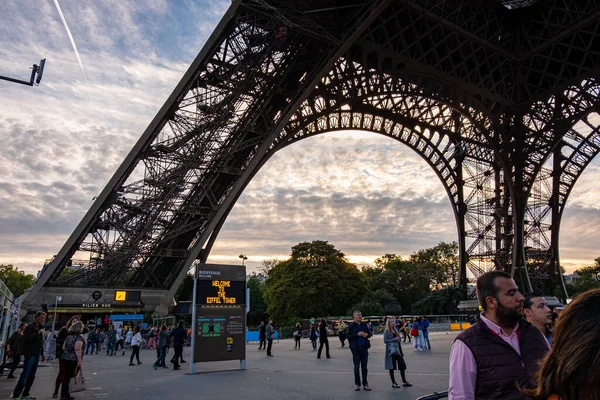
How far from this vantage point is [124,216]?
2394 centimetres

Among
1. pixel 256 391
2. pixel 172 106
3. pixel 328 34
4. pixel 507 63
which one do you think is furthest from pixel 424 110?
pixel 256 391

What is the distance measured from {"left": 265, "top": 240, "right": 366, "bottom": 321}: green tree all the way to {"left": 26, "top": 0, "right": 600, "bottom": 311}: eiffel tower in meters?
17.7

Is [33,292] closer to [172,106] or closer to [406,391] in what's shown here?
[172,106]

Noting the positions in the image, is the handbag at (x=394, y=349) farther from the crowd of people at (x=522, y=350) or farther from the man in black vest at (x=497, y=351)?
the man in black vest at (x=497, y=351)

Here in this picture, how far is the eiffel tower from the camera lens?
75.2 feet

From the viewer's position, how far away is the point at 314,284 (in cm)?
5112

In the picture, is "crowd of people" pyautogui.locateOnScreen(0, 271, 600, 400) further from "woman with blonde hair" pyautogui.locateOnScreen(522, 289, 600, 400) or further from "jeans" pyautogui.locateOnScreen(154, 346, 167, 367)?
"jeans" pyautogui.locateOnScreen(154, 346, 167, 367)

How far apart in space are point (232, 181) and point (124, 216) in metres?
5.79

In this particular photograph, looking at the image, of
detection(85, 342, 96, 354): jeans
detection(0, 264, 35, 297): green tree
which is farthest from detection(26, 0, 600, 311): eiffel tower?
detection(0, 264, 35, 297): green tree

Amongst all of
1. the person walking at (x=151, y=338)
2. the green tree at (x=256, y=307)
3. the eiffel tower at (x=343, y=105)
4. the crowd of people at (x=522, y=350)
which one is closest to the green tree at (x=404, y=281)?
the green tree at (x=256, y=307)

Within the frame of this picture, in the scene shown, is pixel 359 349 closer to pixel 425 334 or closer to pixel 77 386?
pixel 77 386

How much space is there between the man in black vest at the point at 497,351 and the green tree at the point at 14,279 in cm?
9373

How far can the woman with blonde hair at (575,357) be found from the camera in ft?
5.22

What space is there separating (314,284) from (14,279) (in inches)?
2474
